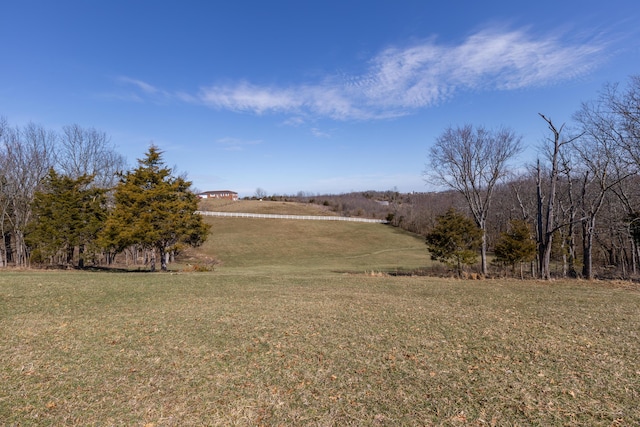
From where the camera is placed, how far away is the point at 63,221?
2203cm

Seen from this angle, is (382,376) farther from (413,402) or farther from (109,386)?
(109,386)

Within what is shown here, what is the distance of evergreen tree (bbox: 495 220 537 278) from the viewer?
66.9ft

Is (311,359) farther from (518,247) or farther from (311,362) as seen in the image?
(518,247)

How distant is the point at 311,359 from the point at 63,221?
75.2ft

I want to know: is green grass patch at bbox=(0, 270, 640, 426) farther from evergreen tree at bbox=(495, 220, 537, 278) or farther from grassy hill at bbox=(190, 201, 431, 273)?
grassy hill at bbox=(190, 201, 431, 273)

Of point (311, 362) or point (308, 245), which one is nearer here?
point (311, 362)

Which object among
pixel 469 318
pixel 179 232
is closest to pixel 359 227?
pixel 179 232

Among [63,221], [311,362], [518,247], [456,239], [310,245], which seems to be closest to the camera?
[311,362]

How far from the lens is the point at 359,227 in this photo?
6950cm

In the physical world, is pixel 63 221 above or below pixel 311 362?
above

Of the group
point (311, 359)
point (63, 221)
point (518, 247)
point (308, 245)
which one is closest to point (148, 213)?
point (63, 221)

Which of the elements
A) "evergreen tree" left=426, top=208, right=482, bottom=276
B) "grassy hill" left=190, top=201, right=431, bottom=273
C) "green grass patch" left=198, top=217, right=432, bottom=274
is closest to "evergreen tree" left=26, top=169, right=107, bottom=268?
"green grass patch" left=198, top=217, right=432, bottom=274

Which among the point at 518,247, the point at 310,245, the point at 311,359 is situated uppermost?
the point at 518,247

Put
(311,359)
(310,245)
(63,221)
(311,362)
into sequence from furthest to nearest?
1. (310,245)
2. (63,221)
3. (311,359)
4. (311,362)
